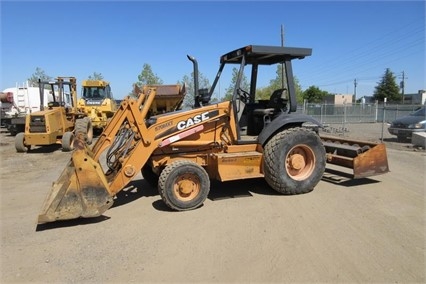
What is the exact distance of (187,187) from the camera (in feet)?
18.2

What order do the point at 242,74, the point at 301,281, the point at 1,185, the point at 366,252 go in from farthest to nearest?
the point at 1,185 < the point at 242,74 < the point at 366,252 < the point at 301,281

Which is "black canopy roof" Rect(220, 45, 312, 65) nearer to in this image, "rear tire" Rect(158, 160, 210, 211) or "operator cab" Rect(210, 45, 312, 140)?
"operator cab" Rect(210, 45, 312, 140)

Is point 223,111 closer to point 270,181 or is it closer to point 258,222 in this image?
point 270,181

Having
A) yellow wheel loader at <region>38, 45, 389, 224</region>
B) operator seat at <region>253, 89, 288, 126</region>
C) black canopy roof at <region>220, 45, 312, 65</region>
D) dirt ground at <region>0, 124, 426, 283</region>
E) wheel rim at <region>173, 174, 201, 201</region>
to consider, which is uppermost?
black canopy roof at <region>220, 45, 312, 65</region>

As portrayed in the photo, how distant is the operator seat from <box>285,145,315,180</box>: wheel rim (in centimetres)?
76

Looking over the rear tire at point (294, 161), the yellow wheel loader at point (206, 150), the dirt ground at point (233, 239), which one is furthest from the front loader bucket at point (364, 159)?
the rear tire at point (294, 161)

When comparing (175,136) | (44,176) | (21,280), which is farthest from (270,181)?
(44,176)

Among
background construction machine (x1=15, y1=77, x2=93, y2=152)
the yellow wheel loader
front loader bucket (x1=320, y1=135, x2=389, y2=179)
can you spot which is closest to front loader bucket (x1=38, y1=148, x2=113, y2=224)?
the yellow wheel loader

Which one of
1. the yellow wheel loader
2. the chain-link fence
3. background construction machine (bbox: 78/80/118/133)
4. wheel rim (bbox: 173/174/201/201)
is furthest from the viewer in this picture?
the chain-link fence

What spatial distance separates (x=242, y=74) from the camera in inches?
248

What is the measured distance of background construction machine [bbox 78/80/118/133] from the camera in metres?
16.4

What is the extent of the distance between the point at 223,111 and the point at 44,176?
16.6 feet

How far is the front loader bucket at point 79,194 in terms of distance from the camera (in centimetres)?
471

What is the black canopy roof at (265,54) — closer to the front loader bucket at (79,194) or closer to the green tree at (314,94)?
the front loader bucket at (79,194)
